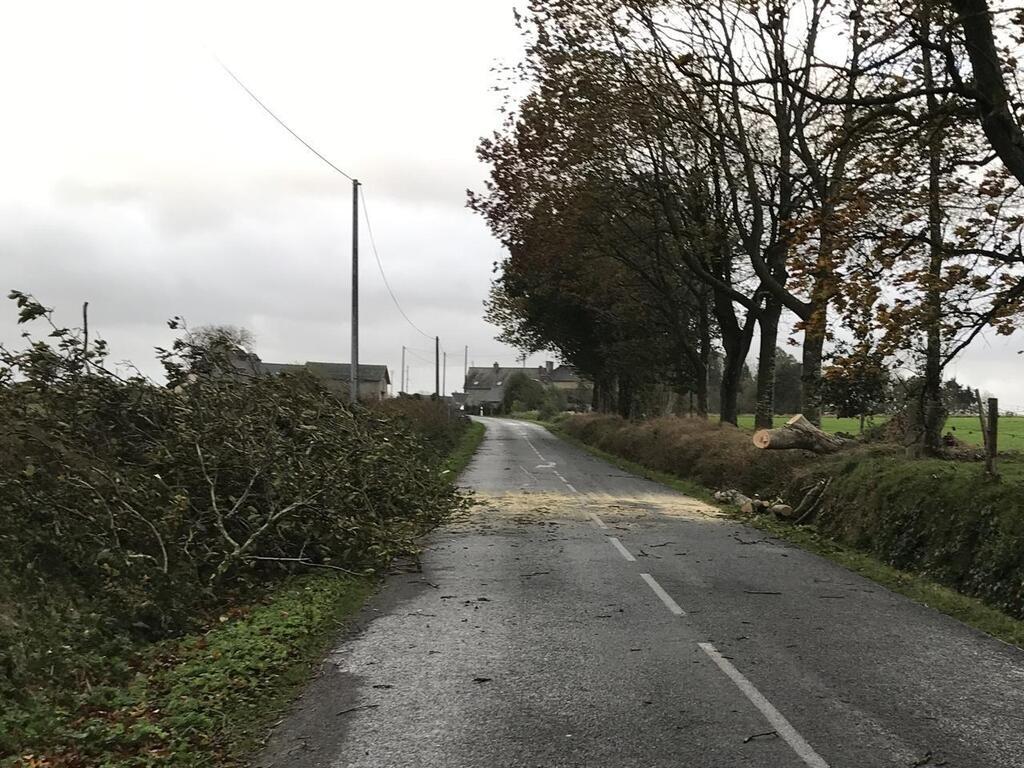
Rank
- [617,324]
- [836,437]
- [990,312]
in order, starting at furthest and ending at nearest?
[617,324] → [836,437] → [990,312]

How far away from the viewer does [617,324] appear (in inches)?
1604

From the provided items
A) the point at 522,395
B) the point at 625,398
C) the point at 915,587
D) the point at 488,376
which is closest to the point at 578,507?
the point at 915,587

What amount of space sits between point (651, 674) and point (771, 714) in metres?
1.09

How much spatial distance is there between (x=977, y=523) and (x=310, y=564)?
27.5 ft

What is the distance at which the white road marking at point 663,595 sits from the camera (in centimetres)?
877

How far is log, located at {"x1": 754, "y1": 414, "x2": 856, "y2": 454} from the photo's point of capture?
1881 cm

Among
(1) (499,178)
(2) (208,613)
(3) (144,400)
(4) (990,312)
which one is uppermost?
(1) (499,178)

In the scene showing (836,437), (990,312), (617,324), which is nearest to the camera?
(990,312)

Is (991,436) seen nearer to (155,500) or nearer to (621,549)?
(621,549)

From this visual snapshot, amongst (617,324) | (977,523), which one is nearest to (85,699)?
(977,523)

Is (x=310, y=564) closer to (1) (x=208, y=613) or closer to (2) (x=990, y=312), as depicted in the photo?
(1) (x=208, y=613)

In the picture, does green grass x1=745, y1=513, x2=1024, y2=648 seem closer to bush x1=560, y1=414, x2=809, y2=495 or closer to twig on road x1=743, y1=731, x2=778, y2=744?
twig on road x1=743, y1=731, x2=778, y2=744

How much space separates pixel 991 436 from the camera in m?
11.8

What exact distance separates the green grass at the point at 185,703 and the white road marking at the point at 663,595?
3.44 metres
